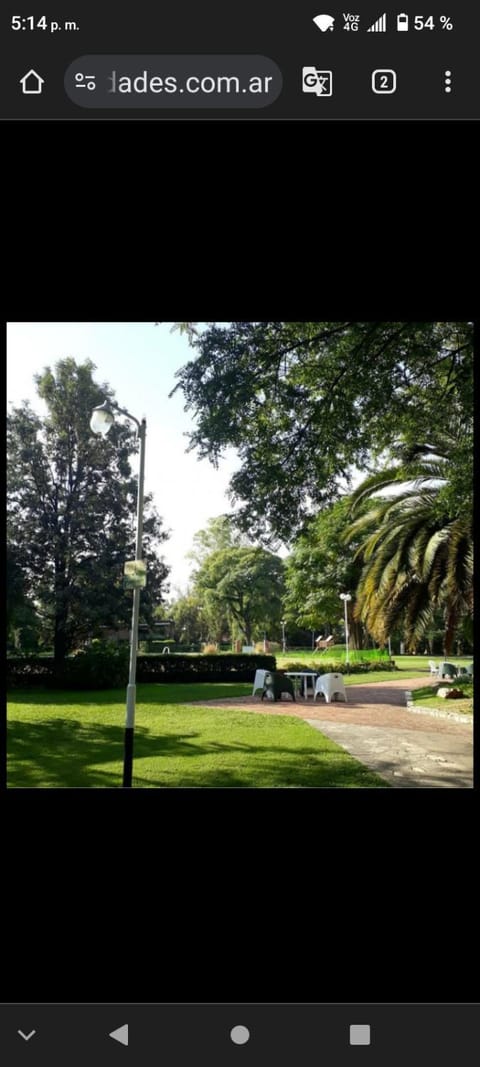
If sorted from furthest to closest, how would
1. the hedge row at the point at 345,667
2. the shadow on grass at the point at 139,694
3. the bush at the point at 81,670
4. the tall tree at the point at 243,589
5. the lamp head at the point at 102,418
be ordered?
the tall tree at the point at 243,589 < the hedge row at the point at 345,667 < the bush at the point at 81,670 < the shadow on grass at the point at 139,694 < the lamp head at the point at 102,418

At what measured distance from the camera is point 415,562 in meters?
12.0

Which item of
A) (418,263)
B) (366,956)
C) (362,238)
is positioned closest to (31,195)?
(362,238)

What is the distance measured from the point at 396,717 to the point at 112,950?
11158 mm

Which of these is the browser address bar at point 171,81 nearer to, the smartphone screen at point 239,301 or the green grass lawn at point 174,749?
the smartphone screen at point 239,301

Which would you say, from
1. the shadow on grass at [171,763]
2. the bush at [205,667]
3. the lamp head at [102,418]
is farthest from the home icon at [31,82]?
the bush at [205,667]

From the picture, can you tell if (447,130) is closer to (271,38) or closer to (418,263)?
(418,263)

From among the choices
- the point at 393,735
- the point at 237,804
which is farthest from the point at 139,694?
the point at 237,804

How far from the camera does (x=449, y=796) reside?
5.01ft

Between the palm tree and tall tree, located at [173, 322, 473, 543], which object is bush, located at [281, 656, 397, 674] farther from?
tall tree, located at [173, 322, 473, 543]

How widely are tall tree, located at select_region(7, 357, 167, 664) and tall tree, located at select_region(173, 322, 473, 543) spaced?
46.6 ft

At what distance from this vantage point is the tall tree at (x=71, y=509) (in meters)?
18.8

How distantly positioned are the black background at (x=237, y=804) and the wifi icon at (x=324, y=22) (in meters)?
0.24

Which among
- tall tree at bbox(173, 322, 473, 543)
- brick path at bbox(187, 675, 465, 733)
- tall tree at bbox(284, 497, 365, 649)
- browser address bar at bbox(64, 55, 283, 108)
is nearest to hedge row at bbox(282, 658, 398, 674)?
tall tree at bbox(284, 497, 365, 649)

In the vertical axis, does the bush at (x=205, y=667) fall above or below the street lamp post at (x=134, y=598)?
below
